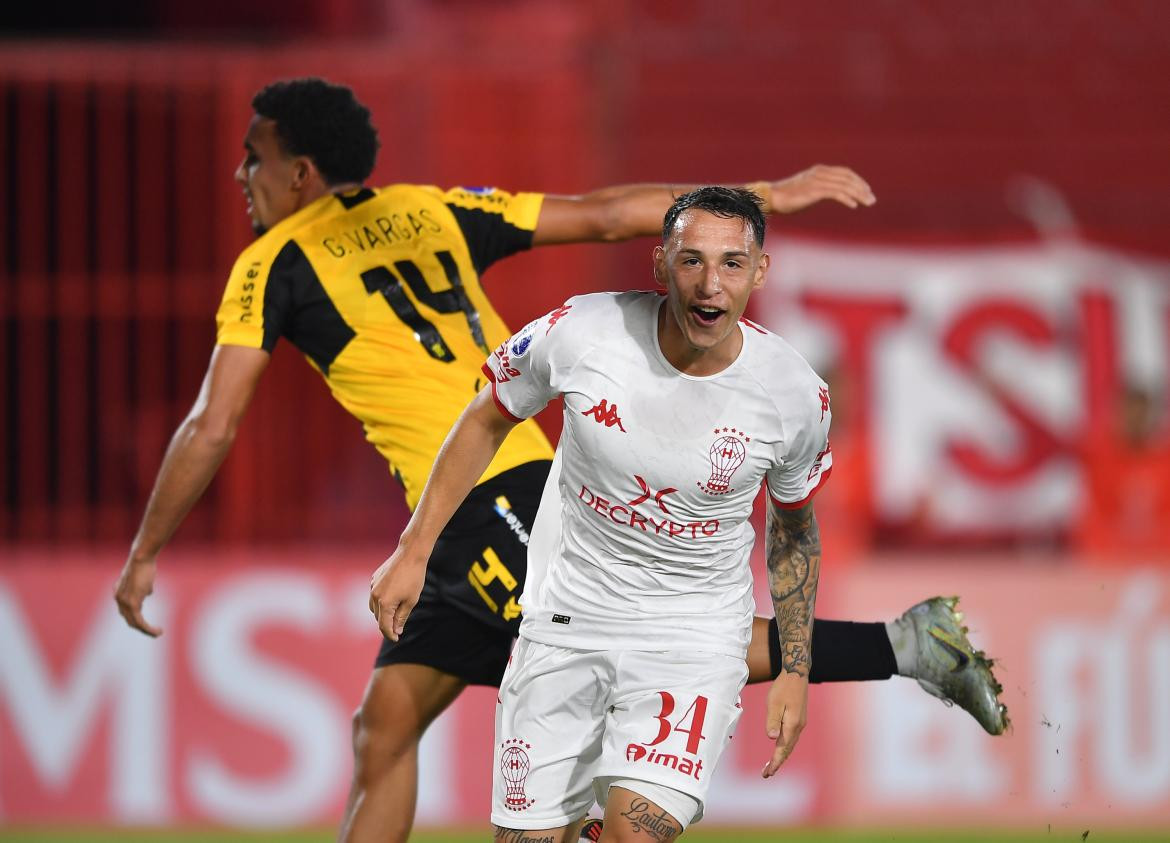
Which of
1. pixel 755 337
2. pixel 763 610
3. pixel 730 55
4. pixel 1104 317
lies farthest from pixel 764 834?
pixel 730 55

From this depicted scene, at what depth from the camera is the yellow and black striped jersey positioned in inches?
190

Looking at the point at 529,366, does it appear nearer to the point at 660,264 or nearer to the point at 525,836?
the point at 660,264

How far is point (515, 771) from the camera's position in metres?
4.26

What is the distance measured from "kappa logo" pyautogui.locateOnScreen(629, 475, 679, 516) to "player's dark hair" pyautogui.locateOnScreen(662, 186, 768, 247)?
21.9 inches

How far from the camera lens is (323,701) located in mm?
7875

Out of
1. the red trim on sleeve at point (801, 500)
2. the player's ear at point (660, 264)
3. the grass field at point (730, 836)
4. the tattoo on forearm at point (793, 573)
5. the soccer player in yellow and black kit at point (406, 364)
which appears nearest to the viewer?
the player's ear at point (660, 264)

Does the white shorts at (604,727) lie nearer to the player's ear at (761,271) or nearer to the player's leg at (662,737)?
the player's leg at (662,737)

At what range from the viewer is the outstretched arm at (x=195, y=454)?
474 centimetres

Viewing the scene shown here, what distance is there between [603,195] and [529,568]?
1210 millimetres

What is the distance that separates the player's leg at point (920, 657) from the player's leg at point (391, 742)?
0.96 m

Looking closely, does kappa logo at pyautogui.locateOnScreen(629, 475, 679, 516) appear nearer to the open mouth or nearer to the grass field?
the open mouth

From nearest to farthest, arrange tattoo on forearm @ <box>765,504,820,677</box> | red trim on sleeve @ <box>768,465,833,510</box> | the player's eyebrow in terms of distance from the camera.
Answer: the player's eyebrow → red trim on sleeve @ <box>768,465,833,510</box> → tattoo on forearm @ <box>765,504,820,677</box>

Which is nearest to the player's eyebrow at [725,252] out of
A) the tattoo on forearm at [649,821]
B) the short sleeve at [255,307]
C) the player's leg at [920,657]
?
the player's leg at [920,657]

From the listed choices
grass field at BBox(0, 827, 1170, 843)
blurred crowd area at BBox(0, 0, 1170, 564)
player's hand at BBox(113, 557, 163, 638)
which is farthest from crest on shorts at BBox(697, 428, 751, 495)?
blurred crowd area at BBox(0, 0, 1170, 564)
